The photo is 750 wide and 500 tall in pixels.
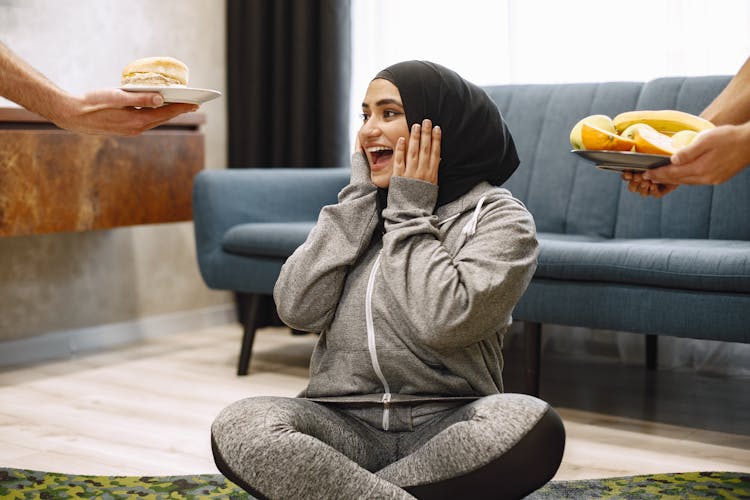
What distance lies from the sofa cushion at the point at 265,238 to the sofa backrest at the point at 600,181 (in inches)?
29.4

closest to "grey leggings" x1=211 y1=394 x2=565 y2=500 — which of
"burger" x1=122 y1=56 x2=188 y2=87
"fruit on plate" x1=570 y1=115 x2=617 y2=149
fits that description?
"fruit on plate" x1=570 y1=115 x2=617 y2=149

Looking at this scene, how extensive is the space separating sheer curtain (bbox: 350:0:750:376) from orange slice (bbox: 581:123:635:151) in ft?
5.55

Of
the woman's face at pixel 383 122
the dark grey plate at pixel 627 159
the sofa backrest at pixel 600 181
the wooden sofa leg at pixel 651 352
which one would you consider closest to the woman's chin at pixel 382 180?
the woman's face at pixel 383 122

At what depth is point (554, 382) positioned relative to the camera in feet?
10.4

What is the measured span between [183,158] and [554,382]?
149cm

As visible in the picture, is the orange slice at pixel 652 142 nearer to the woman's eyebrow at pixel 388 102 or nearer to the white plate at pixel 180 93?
the woman's eyebrow at pixel 388 102

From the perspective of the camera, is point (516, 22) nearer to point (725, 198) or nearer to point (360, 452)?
point (725, 198)

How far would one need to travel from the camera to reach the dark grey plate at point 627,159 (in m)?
1.72

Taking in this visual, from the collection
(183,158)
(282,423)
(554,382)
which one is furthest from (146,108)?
(554,382)

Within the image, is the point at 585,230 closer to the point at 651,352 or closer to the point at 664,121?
the point at 651,352

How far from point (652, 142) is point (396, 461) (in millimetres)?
Answer: 718

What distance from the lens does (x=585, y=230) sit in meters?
3.14

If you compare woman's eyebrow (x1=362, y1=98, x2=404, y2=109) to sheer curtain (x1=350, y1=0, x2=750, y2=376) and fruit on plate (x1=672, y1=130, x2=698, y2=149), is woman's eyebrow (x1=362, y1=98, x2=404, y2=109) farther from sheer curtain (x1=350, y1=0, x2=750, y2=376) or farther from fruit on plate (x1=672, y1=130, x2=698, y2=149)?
sheer curtain (x1=350, y1=0, x2=750, y2=376)

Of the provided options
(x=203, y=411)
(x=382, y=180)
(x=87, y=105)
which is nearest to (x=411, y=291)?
(x=382, y=180)
